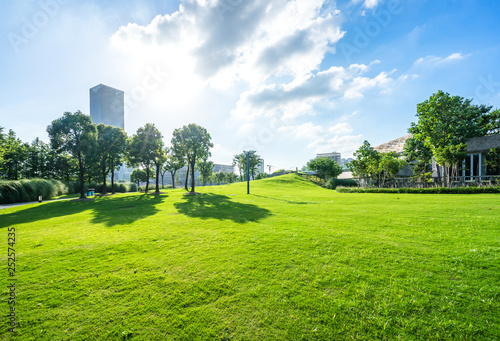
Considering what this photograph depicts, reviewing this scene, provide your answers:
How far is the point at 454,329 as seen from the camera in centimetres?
326

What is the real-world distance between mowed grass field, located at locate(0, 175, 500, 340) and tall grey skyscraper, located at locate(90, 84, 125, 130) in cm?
12883

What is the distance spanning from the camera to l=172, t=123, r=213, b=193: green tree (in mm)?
29516

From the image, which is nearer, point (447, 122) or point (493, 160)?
point (493, 160)

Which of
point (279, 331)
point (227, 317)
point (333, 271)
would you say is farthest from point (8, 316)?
point (333, 271)

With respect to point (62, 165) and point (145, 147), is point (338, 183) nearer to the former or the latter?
point (145, 147)

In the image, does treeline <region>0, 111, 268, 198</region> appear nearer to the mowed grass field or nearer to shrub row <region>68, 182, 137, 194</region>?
shrub row <region>68, 182, 137, 194</region>

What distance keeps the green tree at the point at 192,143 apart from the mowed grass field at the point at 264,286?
74.7 feet

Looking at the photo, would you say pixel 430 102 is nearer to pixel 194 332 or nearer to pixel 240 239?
pixel 240 239

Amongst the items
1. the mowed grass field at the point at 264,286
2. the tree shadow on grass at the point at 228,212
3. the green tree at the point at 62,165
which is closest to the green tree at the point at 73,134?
the tree shadow on grass at the point at 228,212

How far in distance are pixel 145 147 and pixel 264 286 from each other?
33.6 metres

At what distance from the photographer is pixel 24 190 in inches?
883

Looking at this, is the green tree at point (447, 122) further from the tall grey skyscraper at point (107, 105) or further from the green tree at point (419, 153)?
the tall grey skyscraper at point (107, 105)

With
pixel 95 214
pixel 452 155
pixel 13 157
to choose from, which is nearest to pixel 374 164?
pixel 452 155

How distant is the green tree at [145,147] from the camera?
105 ft
